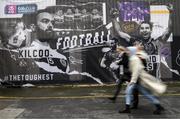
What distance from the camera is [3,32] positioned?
53.7 ft

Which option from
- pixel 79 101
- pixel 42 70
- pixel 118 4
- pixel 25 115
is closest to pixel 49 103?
pixel 79 101

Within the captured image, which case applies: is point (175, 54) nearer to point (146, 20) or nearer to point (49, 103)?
point (146, 20)

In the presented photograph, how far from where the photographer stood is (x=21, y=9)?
53.5 ft

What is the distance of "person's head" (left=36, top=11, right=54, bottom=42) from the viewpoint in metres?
16.4

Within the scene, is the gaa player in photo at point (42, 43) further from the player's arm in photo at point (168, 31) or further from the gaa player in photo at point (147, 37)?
the player's arm in photo at point (168, 31)

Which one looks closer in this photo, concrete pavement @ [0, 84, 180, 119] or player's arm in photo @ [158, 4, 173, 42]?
concrete pavement @ [0, 84, 180, 119]

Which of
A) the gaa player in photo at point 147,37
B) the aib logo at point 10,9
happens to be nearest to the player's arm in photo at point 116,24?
the gaa player in photo at point 147,37

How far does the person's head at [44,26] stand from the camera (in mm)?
16359

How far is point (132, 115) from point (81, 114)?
123 centimetres

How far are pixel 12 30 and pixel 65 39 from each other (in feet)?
6.33

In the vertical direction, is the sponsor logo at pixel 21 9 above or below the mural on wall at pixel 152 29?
above

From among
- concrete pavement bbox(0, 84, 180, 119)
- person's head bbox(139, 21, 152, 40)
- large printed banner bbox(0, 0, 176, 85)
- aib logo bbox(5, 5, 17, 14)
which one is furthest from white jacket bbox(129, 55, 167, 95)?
aib logo bbox(5, 5, 17, 14)

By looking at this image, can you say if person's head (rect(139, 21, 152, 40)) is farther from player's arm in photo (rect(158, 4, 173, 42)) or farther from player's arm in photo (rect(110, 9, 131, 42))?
player's arm in photo (rect(110, 9, 131, 42))

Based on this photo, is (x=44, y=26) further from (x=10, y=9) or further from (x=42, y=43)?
(x=10, y=9)
